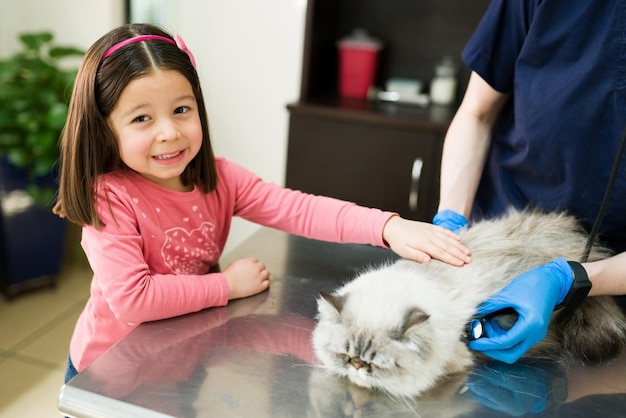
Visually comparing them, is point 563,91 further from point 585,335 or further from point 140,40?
point 140,40

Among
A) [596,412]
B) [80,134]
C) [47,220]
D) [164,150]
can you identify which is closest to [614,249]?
[596,412]

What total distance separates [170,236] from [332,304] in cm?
40

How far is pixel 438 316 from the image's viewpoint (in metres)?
0.91

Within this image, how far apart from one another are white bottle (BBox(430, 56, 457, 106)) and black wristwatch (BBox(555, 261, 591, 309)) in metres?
1.55

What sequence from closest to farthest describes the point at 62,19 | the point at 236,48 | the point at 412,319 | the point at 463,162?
the point at 412,319, the point at 463,162, the point at 236,48, the point at 62,19

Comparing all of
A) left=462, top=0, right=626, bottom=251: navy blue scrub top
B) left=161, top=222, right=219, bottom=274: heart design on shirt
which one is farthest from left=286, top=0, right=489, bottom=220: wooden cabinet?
left=161, top=222, right=219, bottom=274: heart design on shirt

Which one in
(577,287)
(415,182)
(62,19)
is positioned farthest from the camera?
(62,19)

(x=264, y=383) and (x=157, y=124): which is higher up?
(x=157, y=124)

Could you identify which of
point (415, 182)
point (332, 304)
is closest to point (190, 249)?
point (332, 304)

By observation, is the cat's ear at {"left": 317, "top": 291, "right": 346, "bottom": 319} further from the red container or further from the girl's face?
the red container

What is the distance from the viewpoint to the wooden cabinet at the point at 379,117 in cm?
222

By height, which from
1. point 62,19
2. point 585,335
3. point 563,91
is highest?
point 563,91

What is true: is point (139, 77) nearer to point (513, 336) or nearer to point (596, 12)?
point (513, 336)

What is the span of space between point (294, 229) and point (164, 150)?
0.35 m
